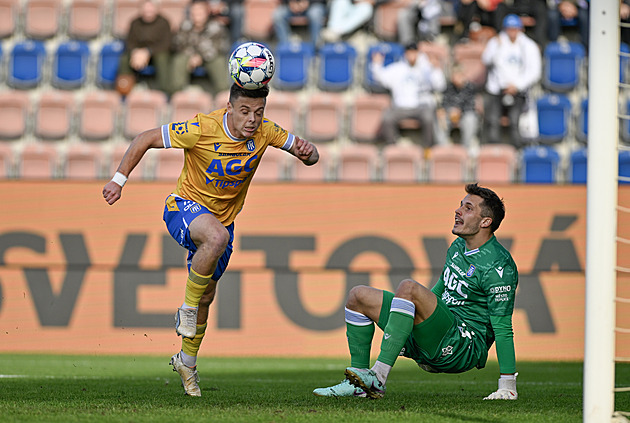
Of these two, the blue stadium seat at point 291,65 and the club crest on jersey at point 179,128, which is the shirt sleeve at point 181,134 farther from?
the blue stadium seat at point 291,65

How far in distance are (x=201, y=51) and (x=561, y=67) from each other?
5780mm

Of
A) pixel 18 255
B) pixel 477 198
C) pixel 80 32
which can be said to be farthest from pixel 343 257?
pixel 80 32

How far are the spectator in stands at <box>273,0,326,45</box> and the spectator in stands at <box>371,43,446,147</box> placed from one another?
1.77m

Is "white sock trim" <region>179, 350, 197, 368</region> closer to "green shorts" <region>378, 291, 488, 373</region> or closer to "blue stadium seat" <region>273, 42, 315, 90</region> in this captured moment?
"green shorts" <region>378, 291, 488, 373</region>

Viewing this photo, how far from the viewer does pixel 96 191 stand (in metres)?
10.9

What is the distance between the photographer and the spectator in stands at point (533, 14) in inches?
572

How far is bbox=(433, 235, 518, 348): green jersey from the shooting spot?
5570 mm

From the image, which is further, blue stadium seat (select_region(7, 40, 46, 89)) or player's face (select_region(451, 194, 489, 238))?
blue stadium seat (select_region(7, 40, 46, 89))

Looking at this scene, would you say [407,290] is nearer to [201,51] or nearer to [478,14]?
[201,51]

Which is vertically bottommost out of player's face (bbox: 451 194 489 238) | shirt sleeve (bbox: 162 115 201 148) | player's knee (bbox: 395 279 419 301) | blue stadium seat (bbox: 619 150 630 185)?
player's knee (bbox: 395 279 419 301)

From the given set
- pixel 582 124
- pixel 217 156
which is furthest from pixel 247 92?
pixel 582 124

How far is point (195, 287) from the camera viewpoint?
584cm

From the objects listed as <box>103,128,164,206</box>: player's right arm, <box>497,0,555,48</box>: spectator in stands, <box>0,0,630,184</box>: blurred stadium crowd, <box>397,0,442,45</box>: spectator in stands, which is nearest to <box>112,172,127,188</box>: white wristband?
<box>103,128,164,206</box>: player's right arm

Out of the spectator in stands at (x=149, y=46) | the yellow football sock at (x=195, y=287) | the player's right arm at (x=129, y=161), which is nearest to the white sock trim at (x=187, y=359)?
the yellow football sock at (x=195, y=287)
